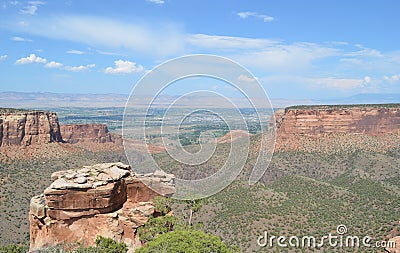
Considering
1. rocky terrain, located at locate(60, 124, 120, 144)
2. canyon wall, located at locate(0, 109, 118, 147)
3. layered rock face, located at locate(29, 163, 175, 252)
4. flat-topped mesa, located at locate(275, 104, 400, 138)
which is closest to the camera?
layered rock face, located at locate(29, 163, 175, 252)

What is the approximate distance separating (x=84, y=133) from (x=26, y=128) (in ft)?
123

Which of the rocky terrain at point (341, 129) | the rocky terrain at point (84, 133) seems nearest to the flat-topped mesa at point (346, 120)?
the rocky terrain at point (341, 129)

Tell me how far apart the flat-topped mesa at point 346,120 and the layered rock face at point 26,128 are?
162 ft

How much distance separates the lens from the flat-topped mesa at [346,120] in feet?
254

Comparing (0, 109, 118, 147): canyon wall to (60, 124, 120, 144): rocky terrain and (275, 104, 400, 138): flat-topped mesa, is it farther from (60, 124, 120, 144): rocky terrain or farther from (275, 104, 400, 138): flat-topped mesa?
(275, 104, 400, 138): flat-topped mesa

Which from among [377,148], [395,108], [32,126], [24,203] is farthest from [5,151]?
[395,108]

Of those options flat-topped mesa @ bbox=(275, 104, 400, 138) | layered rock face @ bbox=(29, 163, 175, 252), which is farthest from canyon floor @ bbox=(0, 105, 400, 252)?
layered rock face @ bbox=(29, 163, 175, 252)

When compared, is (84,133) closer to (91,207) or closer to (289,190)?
(289,190)

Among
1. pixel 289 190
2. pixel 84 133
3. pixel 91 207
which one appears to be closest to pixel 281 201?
pixel 289 190

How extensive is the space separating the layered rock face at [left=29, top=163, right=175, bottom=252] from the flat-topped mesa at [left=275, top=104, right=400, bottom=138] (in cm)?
6319

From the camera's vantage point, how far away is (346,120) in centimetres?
7869

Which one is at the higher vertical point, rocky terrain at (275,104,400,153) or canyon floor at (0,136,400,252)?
rocky terrain at (275,104,400,153)

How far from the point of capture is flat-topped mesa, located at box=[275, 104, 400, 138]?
254 feet

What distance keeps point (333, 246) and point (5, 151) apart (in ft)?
176
